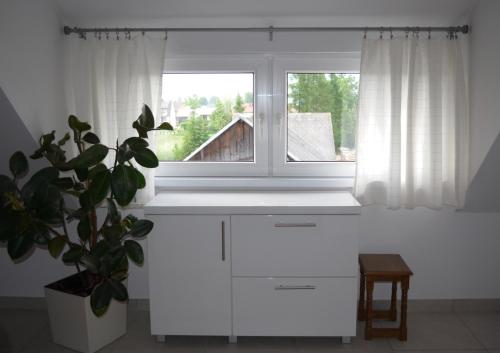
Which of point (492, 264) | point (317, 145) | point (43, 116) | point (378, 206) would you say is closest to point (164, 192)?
point (43, 116)

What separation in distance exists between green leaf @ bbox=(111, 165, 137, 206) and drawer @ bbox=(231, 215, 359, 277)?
1.86 ft

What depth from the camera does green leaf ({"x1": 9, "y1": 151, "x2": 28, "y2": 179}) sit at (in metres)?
2.36

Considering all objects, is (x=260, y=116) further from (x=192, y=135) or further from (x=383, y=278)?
(x=383, y=278)

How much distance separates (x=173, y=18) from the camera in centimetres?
272

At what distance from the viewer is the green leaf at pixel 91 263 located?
2256 mm

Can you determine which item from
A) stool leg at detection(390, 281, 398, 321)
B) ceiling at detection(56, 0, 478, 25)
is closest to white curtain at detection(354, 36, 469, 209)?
ceiling at detection(56, 0, 478, 25)

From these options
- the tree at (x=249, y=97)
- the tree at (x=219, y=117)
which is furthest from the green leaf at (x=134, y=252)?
the tree at (x=249, y=97)

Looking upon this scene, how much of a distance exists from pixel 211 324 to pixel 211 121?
4.15 feet

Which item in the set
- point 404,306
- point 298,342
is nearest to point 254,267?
point 298,342

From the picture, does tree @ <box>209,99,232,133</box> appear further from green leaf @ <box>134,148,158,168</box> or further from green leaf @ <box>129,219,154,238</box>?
green leaf @ <box>129,219,154,238</box>

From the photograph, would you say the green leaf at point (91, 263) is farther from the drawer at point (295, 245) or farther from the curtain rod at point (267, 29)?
the curtain rod at point (267, 29)

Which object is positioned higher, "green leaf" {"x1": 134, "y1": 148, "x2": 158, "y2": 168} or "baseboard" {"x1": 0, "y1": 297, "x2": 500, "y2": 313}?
"green leaf" {"x1": 134, "y1": 148, "x2": 158, "y2": 168}

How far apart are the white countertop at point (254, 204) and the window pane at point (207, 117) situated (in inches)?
14.4

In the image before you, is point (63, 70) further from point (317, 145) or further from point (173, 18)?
point (317, 145)
